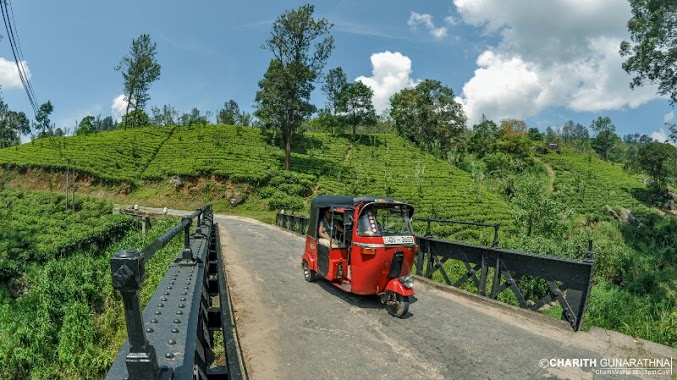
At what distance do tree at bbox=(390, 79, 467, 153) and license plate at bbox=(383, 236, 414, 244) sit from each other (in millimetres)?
62894

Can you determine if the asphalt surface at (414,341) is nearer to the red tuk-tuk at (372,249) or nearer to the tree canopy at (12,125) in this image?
the red tuk-tuk at (372,249)

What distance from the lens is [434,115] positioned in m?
72.6

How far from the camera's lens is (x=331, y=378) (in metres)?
5.24

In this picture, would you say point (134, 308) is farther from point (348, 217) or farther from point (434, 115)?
point (434, 115)

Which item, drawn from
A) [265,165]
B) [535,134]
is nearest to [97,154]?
[265,165]

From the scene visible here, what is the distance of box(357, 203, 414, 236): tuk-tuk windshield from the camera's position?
7902mm

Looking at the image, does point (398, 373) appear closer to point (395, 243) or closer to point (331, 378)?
point (331, 378)

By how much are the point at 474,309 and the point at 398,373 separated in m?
3.59

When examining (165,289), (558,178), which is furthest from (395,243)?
(558,178)

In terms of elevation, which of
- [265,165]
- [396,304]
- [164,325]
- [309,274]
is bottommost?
[309,274]

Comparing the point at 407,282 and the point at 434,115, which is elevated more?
the point at 434,115

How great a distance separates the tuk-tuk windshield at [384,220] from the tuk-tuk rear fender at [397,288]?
3.19 feet

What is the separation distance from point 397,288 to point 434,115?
6932 cm

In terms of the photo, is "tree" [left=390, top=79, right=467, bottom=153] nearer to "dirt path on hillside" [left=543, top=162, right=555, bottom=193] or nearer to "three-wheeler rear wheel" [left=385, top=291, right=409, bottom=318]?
"dirt path on hillside" [left=543, top=162, right=555, bottom=193]
